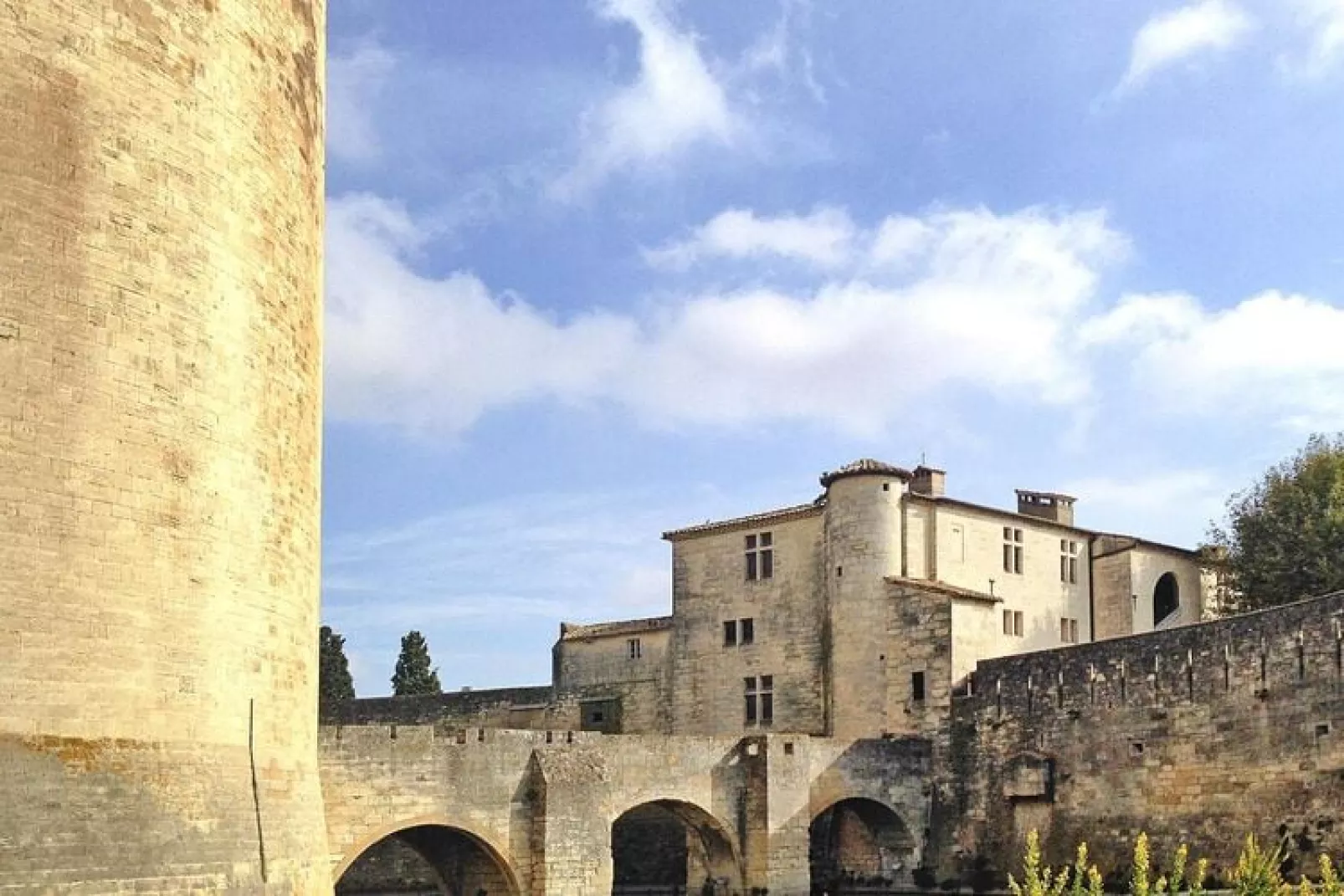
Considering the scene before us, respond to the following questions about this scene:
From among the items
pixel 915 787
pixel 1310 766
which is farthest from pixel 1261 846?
pixel 915 787

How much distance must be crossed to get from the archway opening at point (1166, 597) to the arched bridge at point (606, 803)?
913 centimetres

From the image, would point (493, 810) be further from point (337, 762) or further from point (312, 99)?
point (312, 99)

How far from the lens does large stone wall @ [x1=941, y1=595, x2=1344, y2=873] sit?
2283 cm

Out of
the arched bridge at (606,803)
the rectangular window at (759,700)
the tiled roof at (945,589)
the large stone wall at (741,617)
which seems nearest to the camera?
the arched bridge at (606,803)

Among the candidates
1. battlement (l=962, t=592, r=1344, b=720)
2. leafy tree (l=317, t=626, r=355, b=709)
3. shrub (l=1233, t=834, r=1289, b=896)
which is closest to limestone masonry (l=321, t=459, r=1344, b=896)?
battlement (l=962, t=592, r=1344, b=720)

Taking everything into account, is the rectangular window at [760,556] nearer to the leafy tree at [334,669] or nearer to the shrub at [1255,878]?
the leafy tree at [334,669]

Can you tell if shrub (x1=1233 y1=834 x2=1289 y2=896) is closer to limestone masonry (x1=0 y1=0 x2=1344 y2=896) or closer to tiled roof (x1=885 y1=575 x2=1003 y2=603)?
limestone masonry (x1=0 y1=0 x2=1344 y2=896)

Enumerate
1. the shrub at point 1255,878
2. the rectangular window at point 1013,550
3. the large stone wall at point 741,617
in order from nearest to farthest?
1. the shrub at point 1255,878
2. the large stone wall at point 741,617
3. the rectangular window at point 1013,550

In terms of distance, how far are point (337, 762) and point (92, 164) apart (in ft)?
39.4

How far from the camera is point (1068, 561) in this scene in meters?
35.0

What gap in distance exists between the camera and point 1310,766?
74.6ft

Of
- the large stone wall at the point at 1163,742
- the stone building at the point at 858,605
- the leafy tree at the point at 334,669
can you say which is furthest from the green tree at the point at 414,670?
the large stone wall at the point at 1163,742

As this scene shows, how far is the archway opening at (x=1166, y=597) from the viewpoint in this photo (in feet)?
118

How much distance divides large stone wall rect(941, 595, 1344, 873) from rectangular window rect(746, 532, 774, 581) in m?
6.50
